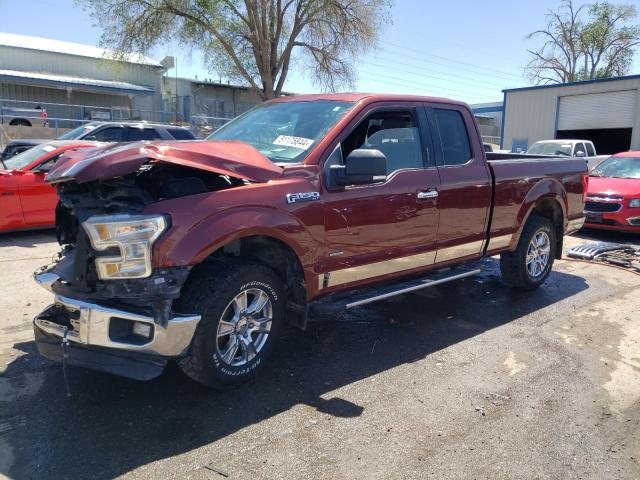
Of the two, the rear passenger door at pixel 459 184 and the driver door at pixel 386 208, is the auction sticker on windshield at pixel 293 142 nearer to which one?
the driver door at pixel 386 208

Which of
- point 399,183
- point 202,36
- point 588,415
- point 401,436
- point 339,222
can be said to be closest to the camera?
point 401,436

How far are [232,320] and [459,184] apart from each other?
2.62 metres

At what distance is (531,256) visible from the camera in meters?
6.36

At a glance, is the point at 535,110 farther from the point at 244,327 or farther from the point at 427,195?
the point at 244,327

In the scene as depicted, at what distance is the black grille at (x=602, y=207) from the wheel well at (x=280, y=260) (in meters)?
7.83

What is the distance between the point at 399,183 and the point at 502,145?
27.3m

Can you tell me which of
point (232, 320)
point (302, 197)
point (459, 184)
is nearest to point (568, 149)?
point (459, 184)

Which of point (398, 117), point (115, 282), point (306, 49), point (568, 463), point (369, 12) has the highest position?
point (369, 12)

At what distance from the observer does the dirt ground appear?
117 inches

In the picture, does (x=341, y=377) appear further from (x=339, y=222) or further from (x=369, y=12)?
(x=369, y=12)

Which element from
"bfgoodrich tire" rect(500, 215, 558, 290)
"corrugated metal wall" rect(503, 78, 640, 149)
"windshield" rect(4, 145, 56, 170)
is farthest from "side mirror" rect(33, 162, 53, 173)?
"corrugated metal wall" rect(503, 78, 640, 149)

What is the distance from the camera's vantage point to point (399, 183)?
14.9ft

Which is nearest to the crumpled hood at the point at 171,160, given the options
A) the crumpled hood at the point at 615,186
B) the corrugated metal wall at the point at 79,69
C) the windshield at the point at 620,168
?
the crumpled hood at the point at 615,186

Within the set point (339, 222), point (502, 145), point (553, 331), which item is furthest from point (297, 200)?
point (502, 145)
